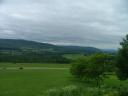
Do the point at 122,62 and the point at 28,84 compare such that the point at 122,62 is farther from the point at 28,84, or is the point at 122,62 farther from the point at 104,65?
the point at 28,84

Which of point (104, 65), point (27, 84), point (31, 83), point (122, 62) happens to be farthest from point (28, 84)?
point (122, 62)

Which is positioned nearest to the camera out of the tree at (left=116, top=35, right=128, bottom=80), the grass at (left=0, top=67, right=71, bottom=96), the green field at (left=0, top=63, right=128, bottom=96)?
the tree at (left=116, top=35, right=128, bottom=80)

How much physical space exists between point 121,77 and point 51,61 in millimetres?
123671

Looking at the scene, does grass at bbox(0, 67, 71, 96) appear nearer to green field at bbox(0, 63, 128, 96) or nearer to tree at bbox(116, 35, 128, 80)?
green field at bbox(0, 63, 128, 96)

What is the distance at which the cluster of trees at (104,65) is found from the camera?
44.6 metres

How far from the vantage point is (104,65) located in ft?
190

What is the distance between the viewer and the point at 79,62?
75938 mm

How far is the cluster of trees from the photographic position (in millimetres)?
44562

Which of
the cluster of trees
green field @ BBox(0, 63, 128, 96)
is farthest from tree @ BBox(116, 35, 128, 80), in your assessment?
green field @ BBox(0, 63, 128, 96)

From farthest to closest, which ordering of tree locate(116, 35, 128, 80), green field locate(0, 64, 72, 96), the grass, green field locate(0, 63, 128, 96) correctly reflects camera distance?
green field locate(0, 63, 128, 96) < green field locate(0, 64, 72, 96) < the grass < tree locate(116, 35, 128, 80)

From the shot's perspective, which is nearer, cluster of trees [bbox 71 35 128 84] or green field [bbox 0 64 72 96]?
cluster of trees [bbox 71 35 128 84]

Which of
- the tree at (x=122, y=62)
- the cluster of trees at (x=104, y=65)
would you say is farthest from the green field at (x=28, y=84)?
the tree at (x=122, y=62)

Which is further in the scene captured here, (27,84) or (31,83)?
(31,83)

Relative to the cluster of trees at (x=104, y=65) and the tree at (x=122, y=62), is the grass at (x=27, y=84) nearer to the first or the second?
the cluster of trees at (x=104, y=65)
